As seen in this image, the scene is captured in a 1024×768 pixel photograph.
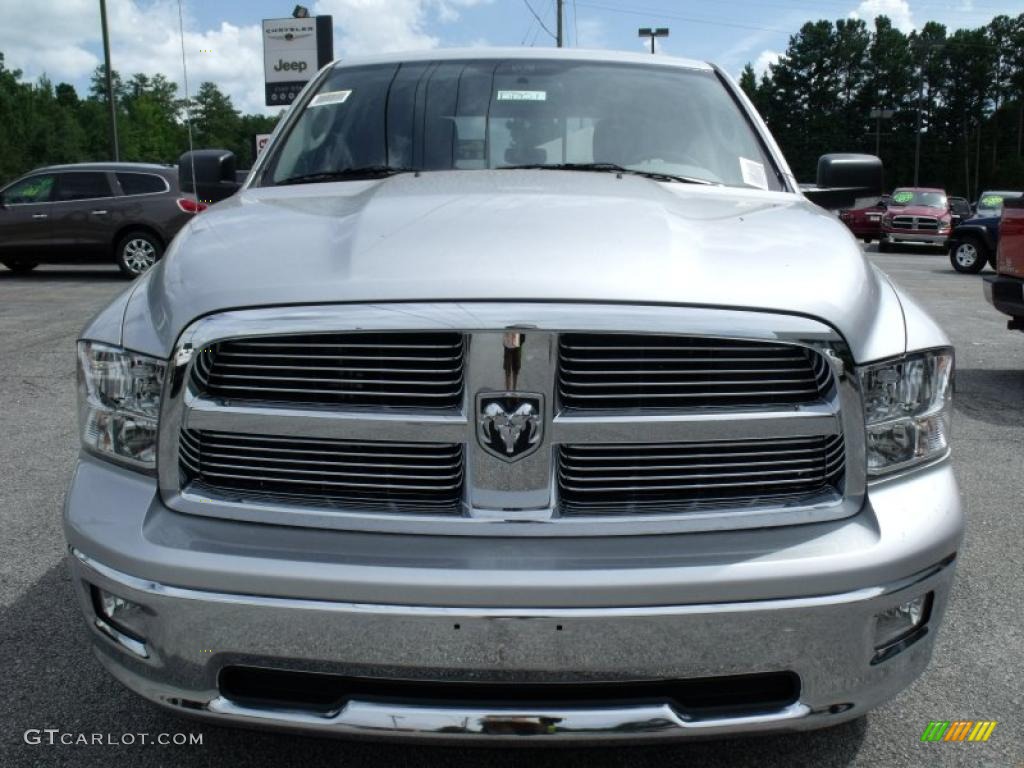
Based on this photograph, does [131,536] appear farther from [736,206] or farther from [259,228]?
[736,206]

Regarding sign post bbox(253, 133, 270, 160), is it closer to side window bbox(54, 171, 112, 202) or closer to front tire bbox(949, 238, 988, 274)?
side window bbox(54, 171, 112, 202)

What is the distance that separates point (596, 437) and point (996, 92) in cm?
10515

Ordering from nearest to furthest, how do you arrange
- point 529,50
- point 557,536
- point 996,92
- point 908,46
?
point 557,536
point 529,50
point 996,92
point 908,46

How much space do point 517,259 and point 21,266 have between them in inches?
624

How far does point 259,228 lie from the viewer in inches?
94.6

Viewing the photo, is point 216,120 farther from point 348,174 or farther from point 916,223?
point 348,174

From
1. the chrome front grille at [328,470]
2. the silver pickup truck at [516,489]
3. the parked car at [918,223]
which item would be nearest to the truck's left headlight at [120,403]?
the silver pickup truck at [516,489]

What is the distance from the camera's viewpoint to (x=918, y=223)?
25.7 m

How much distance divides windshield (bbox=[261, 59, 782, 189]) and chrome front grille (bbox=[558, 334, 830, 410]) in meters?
1.35

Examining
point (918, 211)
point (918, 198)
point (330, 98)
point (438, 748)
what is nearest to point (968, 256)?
point (918, 211)

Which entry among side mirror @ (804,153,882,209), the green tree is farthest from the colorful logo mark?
the green tree

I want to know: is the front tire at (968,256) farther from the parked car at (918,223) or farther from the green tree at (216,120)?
the green tree at (216,120)

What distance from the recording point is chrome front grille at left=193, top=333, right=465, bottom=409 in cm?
193

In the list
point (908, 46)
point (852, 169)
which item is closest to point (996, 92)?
point (908, 46)
